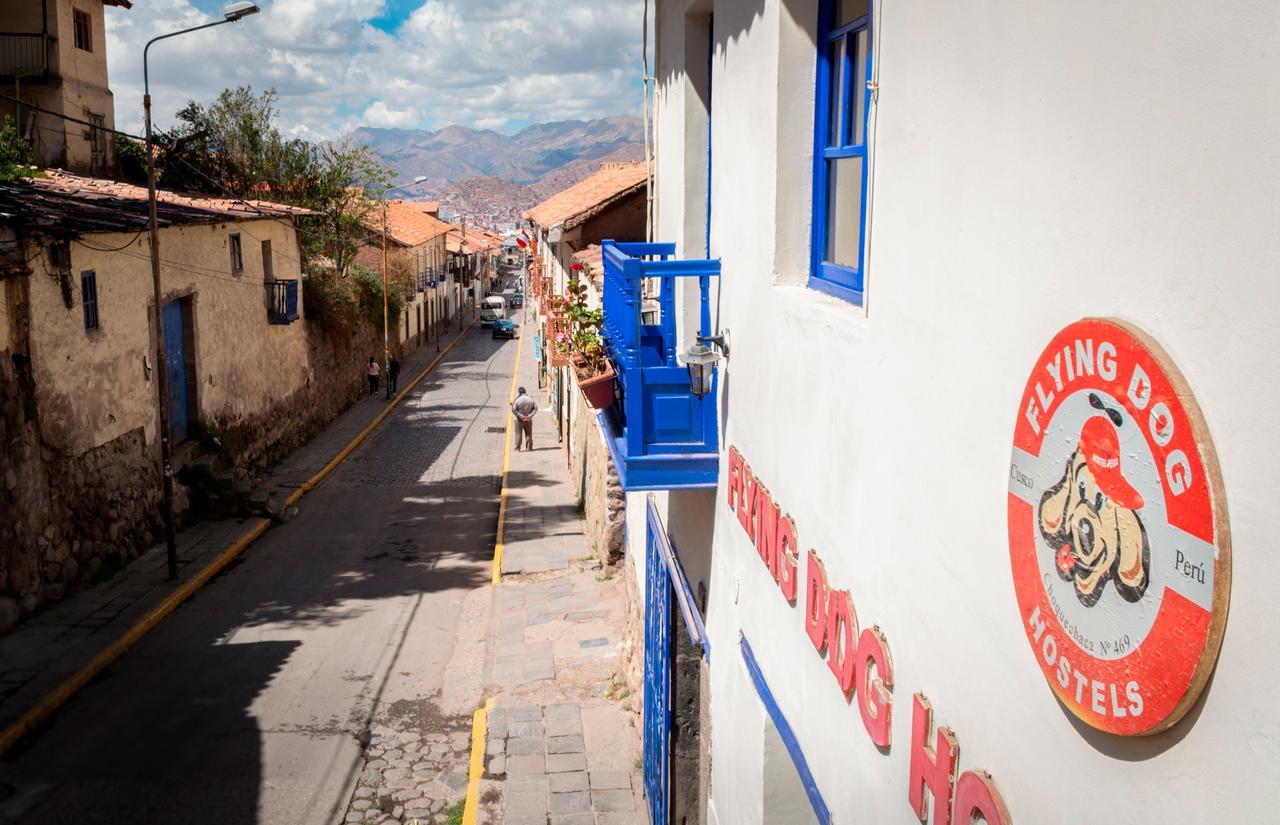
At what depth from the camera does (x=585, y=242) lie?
→ 1855 centimetres

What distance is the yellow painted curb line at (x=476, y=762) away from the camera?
8.39 meters

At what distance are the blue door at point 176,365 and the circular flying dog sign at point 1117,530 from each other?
1850cm

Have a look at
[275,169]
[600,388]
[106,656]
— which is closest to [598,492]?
[106,656]

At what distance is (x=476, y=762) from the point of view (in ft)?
30.5

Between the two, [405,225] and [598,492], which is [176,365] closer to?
[598,492]

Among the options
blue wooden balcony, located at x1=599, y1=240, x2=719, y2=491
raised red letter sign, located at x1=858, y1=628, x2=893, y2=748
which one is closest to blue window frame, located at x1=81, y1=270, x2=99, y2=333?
blue wooden balcony, located at x1=599, y1=240, x2=719, y2=491

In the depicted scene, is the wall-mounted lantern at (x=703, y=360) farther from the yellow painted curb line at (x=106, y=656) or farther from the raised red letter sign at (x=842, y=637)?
the yellow painted curb line at (x=106, y=656)

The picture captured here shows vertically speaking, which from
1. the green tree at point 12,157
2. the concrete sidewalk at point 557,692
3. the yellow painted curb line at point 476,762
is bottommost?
the yellow painted curb line at point 476,762

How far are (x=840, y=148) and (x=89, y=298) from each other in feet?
44.6

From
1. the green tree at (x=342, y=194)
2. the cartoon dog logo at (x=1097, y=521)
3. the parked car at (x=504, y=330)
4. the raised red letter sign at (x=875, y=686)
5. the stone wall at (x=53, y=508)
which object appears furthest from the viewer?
the parked car at (x=504, y=330)

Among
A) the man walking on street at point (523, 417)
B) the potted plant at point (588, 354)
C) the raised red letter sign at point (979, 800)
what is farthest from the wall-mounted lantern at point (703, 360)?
the man walking on street at point (523, 417)

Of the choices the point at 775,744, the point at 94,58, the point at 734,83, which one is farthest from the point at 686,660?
the point at 94,58

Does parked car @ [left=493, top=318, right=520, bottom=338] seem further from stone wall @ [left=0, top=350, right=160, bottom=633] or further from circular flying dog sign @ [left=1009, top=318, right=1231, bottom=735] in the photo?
circular flying dog sign @ [left=1009, top=318, right=1231, bottom=735]

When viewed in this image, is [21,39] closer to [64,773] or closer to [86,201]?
[86,201]
